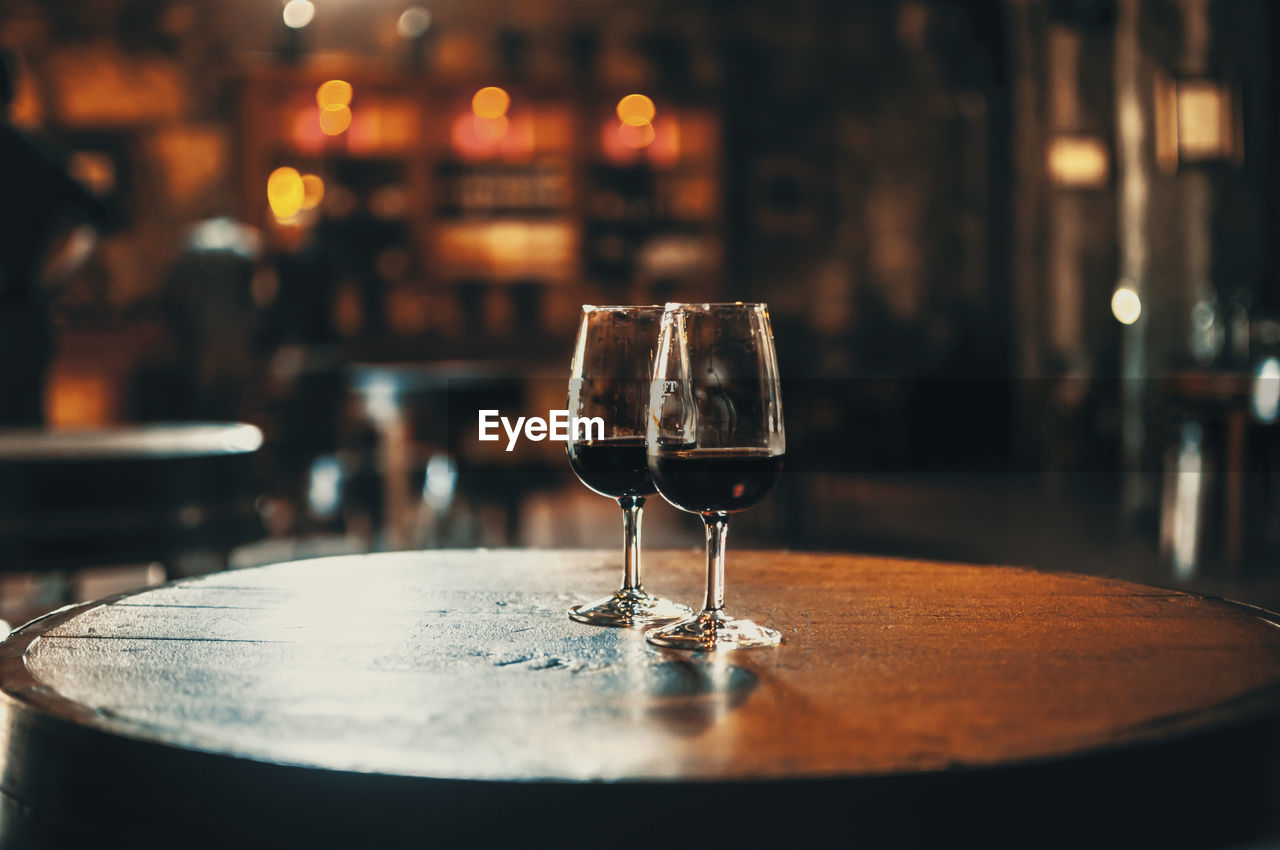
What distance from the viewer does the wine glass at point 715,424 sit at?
2.69 feet

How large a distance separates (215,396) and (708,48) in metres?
6.37

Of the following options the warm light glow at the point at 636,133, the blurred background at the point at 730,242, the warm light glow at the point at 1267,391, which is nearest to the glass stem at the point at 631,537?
the blurred background at the point at 730,242

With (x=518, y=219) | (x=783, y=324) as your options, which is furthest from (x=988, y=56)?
(x=518, y=219)

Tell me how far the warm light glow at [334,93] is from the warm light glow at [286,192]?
49 cm

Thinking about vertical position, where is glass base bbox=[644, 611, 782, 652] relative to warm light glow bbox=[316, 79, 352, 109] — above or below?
below

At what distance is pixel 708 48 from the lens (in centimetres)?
927

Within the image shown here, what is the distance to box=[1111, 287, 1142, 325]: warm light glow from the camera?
6836 millimetres

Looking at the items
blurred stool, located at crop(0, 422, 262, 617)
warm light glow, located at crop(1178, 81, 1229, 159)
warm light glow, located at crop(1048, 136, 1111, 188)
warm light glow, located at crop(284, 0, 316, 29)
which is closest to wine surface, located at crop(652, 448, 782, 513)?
blurred stool, located at crop(0, 422, 262, 617)

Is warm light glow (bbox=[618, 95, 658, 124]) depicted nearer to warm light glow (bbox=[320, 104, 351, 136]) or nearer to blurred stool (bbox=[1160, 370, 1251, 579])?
warm light glow (bbox=[320, 104, 351, 136])

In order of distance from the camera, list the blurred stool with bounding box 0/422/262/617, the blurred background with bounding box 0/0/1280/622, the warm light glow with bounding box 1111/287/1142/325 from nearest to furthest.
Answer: the blurred stool with bounding box 0/422/262/617
the blurred background with bounding box 0/0/1280/622
the warm light glow with bounding box 1111/287/1142/325

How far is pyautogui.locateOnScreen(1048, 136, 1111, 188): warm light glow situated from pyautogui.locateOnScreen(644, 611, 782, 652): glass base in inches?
327

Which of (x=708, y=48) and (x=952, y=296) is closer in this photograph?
(x=708, y=48)

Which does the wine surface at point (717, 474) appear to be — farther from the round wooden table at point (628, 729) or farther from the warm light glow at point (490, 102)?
the warm light glow at point (490, 102)

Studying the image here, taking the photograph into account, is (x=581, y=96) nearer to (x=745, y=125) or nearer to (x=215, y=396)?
(x=745, y=125)
